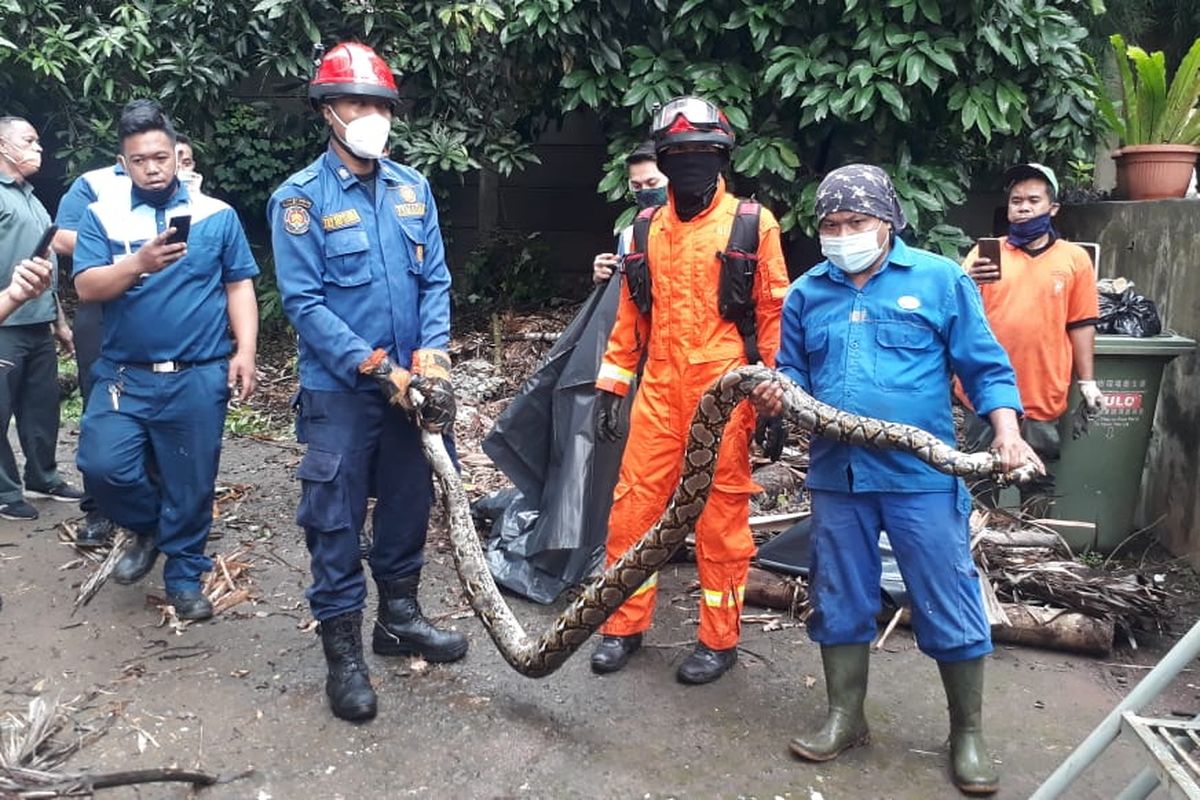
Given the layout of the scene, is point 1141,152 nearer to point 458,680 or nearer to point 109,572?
point 458,680

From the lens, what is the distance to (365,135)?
3512 mm

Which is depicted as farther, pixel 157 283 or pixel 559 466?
pixel 559 466

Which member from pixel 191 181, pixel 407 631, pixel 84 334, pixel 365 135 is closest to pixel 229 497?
pixel 84 334

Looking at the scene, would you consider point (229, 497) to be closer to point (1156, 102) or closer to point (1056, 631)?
point (1056, 631)

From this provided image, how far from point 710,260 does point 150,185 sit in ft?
8.01

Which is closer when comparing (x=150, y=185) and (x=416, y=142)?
(x=150, y=185)

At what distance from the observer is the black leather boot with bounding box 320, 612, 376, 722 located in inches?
138

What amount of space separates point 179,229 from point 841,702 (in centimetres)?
307

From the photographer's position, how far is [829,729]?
3.33 metres

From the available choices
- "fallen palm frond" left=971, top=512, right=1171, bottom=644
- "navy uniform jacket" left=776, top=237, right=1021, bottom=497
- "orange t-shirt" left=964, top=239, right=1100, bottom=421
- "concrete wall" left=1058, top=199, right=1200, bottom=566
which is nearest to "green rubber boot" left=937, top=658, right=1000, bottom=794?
"navy uniform jacket" left=776, top=237, right=1021, bottom=497

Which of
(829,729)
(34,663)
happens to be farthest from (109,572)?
(829,729)

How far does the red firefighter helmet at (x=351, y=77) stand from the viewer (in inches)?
137

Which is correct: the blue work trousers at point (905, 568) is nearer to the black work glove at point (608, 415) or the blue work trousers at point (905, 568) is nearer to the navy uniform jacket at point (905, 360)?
the navy uniform jacket at point (905, 360)

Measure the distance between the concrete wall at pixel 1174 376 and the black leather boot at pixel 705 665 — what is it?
2.75 meters
